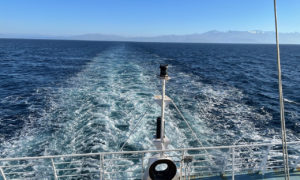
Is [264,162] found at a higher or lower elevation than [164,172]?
lower

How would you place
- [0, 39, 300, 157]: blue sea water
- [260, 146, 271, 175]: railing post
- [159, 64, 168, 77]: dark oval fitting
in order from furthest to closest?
[0, 39, 300, 157]: blue sea water → [260, 146, 271, 175]: railing post → [159, 64, 168, 77]: dark oval fitting

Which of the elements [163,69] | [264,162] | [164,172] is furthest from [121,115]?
[163,69]

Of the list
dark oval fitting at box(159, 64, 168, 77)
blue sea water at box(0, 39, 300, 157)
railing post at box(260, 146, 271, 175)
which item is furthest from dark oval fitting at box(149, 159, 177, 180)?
blue sea water at box(0, 39, 300, 157)

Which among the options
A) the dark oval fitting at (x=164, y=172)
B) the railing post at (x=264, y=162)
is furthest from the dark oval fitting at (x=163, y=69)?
the railing post at (x=264, y=162)

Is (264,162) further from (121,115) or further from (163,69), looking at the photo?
(121,115)

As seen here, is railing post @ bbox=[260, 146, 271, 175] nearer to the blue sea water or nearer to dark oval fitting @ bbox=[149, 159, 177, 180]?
dark oval fitting @ bbox=[149, 159, 177, 180]

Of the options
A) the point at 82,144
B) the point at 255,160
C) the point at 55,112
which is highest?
the point at 55,112

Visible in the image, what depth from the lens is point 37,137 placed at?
8.38 metres

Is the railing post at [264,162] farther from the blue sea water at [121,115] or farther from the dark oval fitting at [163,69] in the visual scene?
the blue sea water at [121,115]

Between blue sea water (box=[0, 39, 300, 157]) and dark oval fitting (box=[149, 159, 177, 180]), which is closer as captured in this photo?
dark oval fitting (box=[149, 159, 177, 180])

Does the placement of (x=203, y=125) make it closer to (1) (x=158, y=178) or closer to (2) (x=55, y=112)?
(1) (x=158, y=178)

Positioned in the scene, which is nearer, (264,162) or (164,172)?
(164,172)

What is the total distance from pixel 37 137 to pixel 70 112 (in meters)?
2.62

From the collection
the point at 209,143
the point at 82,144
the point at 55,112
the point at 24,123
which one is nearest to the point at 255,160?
the point at 209,143
